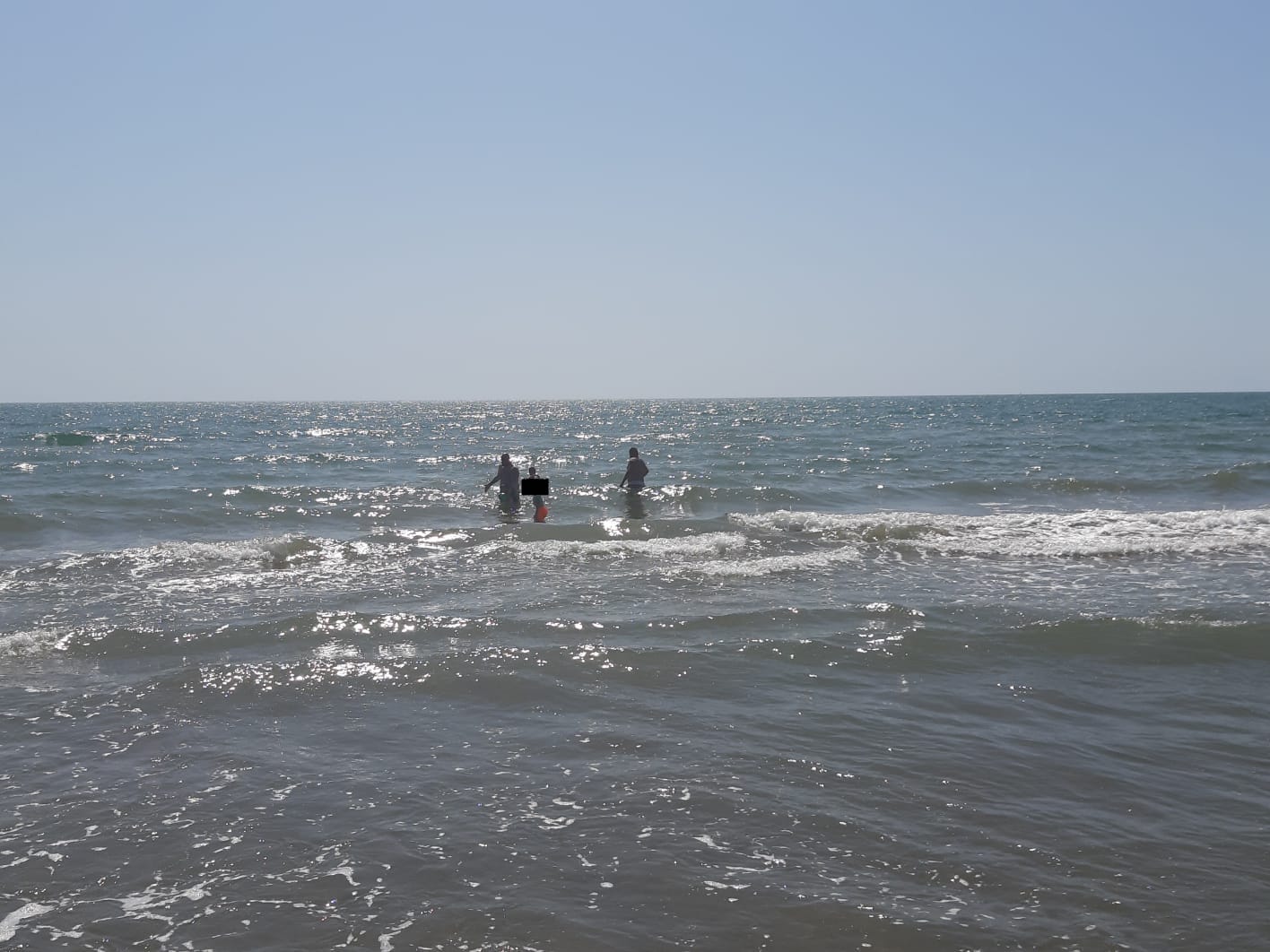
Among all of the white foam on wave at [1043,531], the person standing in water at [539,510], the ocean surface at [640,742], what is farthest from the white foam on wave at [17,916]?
the person standing in water at [539,510]

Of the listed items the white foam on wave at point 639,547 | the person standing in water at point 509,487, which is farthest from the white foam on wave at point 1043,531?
the person standing in water at point 509,487

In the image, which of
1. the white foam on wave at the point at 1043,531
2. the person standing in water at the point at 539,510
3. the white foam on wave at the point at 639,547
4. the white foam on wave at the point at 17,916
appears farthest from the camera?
the person standing in water at the point at 539,510

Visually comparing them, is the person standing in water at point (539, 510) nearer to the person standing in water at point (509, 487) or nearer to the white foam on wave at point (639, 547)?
the person standing in water at point (509, 487)

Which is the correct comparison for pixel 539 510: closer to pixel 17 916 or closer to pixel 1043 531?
pixel 1043 531

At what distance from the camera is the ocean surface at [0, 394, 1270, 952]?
4973 mm

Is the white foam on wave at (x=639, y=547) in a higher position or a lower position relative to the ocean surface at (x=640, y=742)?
higher

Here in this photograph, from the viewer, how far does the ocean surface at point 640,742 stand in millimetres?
4973

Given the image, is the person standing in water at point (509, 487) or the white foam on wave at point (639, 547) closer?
the white foam on wave at point (639, 547)

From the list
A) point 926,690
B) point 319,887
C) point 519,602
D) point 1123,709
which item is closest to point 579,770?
point 319,887

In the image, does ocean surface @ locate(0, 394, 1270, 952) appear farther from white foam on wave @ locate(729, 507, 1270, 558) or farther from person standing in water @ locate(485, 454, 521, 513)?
person standing in water @ locate(485, 454, 521, 513)

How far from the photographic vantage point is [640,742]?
7.33 meters

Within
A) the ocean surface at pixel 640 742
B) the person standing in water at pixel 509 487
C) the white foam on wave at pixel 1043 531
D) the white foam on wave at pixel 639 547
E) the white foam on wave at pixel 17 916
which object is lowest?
the white foam on wave at pixel 17 916

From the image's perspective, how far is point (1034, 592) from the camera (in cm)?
1269

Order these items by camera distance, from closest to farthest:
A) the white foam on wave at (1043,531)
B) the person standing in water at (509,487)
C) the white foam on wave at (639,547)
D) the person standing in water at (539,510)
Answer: the white foam on wave at (639,547), the white foam on wave at (1043,531), the person standing in water at (539,510), the person standing in water at (509,487)
